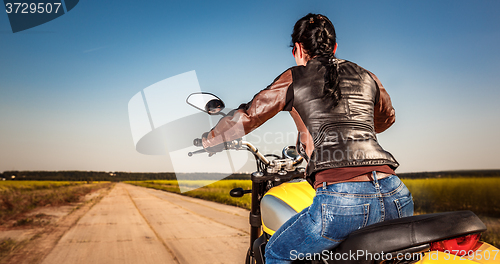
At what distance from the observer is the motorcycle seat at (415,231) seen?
1.19 m

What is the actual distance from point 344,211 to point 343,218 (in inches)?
1.3

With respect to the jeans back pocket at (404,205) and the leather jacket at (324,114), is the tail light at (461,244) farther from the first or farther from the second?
the leather jacket at (324,114)

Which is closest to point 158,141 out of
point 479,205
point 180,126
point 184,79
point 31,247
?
point 180,126

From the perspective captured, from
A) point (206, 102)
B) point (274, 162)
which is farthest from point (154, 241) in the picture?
point (206, 102)

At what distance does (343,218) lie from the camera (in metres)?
1.35

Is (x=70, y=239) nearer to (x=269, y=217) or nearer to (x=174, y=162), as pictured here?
(x=174, y=162)

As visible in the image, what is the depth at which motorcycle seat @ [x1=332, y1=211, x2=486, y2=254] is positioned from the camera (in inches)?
46.9

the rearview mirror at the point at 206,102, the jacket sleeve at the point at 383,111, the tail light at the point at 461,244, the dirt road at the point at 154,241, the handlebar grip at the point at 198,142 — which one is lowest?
the dirt road at the point at 154,241

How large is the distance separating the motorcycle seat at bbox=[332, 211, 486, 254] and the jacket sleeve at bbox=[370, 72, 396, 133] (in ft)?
2.73

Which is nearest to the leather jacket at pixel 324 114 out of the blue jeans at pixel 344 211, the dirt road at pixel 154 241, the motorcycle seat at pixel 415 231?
the blue jeans at pixel 344 211

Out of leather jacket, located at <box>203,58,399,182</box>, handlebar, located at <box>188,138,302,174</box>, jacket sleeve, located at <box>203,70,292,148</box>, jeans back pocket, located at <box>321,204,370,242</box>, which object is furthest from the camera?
handlebar, located at <box>188,138,302,174</box>

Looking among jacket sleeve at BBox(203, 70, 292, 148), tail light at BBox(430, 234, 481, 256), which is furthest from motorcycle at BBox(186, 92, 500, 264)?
jacket sleeve at BBox(203, 70, 292, 148)

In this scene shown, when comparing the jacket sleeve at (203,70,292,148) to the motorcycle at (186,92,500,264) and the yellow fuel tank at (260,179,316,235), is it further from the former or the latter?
the motorcycle at (186,92,500,264)

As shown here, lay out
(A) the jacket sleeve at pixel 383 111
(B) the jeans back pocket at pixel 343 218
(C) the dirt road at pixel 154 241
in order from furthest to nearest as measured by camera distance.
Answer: (C) the dirt road at pixel 154 241 → (A) the jacket sleeve at pixel 383 111 → (B) the jeans back pocket at pixel 343 218
